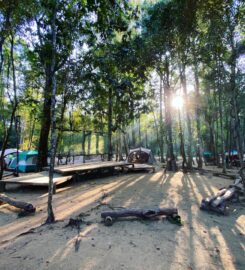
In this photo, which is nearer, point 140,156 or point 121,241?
point 121,241

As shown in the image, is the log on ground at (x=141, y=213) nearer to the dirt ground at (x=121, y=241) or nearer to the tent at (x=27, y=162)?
the dirt ground at (x=121, y=241)

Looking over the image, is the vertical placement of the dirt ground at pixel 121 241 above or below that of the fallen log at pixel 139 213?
below

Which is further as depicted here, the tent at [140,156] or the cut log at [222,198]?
the tent at [140,156]

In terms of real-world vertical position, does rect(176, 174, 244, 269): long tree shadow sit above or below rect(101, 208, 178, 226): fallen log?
below

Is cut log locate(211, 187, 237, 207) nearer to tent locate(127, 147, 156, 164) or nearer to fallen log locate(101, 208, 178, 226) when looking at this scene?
fallen log locate(101, 208, 178, 226)

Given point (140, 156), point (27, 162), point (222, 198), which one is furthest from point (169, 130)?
point (27, 162)

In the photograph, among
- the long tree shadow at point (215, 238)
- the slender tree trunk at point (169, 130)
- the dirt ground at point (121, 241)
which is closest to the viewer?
the dirt ground at point (121, 241)

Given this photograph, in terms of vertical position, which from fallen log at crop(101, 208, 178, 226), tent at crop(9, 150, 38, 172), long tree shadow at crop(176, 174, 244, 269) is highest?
tent at crop(9, 150, 38, 172)

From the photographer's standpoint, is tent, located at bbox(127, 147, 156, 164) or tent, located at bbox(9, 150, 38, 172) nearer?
tent, located at bbox(9, 150, 38, 172)

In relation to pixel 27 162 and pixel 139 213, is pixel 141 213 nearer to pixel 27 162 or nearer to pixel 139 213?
pixel 139 213

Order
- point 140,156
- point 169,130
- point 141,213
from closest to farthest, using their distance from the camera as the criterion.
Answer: point 141,213 < point 169,130 < point 140,156

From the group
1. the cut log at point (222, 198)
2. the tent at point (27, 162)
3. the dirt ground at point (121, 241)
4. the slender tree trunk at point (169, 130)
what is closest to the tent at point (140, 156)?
the slender tree trunk at point (169, 130)

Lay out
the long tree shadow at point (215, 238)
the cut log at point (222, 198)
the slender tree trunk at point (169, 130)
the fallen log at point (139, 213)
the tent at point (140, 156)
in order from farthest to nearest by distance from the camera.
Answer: the tent at point (140, 156), the slender tree trunk at point (169, 130), the cut log at point (222, 198), the fallen log at point (139, 213), the long tree shadow at point (215, 238)

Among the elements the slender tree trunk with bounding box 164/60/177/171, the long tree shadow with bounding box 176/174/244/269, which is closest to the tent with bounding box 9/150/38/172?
the slender tree trunk with bounding box 164/60/177/171
